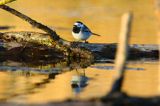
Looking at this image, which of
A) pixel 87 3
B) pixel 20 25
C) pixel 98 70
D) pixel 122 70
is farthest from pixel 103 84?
pixel 87 3

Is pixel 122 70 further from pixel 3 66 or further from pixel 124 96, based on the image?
pixel 3 66

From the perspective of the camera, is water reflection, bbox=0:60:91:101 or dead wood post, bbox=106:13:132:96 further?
water reflection, bbox=0:60:91:101

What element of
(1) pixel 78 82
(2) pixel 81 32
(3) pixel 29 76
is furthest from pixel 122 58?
(2) pixel 81 32

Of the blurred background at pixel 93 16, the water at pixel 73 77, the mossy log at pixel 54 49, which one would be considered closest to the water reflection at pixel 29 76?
the water at pixel 73 77

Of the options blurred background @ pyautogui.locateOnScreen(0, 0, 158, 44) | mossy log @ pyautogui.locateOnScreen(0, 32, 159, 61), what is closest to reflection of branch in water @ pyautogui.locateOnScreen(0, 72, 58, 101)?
mossy log @ pyautogui.locateOnScreen(0, 32, 159, 61)

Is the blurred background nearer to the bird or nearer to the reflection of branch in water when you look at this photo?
the bird

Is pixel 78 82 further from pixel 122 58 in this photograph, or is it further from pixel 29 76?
pixel 122 58
